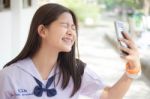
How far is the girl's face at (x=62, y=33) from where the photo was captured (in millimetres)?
1497

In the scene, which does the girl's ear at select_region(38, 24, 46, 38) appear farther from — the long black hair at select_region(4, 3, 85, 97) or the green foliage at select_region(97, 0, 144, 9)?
the green foliage at select_region(97, 0, 144, 9)

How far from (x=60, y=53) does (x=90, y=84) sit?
0.58ft

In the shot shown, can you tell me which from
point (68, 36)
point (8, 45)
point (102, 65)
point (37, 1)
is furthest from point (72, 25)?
point (102, 65)

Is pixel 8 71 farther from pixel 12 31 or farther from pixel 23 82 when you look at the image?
pixel 12 31

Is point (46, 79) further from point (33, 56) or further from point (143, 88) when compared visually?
point (143, 88)

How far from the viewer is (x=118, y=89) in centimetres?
160

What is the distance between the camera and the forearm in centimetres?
Answer: 157

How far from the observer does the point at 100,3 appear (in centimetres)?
2175

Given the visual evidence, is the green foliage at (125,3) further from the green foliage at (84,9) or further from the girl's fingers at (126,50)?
the girl's fingers at (126,50)

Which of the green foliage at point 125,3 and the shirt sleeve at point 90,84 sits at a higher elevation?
the shirt sleeve at point 90,84

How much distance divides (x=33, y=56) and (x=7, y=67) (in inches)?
4.6

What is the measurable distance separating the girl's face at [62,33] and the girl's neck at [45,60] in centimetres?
6

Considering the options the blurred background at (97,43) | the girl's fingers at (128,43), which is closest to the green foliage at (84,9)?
the blurred background at (97,43)

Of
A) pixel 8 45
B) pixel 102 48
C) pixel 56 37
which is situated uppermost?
pixel 56 37
